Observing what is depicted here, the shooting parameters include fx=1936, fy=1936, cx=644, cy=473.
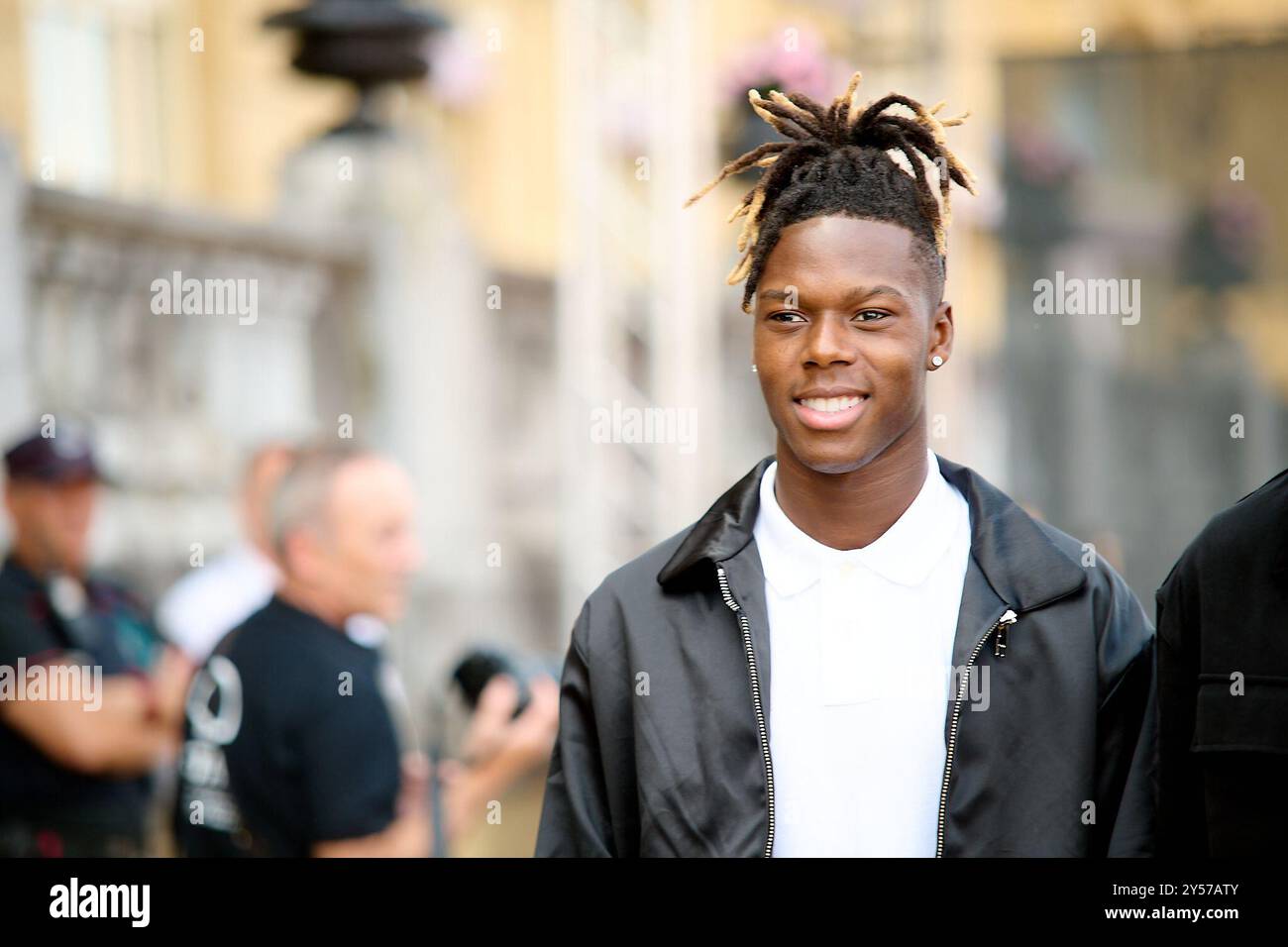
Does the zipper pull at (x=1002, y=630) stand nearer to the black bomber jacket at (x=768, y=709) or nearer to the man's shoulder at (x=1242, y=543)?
the black bomber jacket at (x=768, y=709)

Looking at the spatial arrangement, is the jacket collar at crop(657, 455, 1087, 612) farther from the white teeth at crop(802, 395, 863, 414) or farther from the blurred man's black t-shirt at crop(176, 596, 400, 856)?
the blurred man's black t-shirt at crop(176, 596, 400, 856)

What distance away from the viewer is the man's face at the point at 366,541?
4391 mm

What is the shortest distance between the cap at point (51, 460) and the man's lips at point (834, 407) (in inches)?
121

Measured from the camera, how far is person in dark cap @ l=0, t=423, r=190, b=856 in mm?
4551

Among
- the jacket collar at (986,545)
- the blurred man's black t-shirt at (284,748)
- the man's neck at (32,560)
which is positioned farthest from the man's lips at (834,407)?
the man's neck at (32,560)

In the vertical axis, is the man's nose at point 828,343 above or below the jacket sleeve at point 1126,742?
above

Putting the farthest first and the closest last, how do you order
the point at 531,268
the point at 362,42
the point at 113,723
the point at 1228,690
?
the point at 531,268
the point at 362,42
the point at 113,723
the point at 1228,690

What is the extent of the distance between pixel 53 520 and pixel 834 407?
3.07m

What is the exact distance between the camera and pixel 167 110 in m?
7.04

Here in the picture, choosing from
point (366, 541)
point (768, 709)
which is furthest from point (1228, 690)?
point (366, 541)

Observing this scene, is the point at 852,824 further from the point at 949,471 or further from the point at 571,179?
the point at 571,179

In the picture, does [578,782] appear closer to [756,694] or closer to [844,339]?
[756,694]

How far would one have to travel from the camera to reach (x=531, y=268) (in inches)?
281

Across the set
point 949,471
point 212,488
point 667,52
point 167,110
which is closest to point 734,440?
point 667,52
